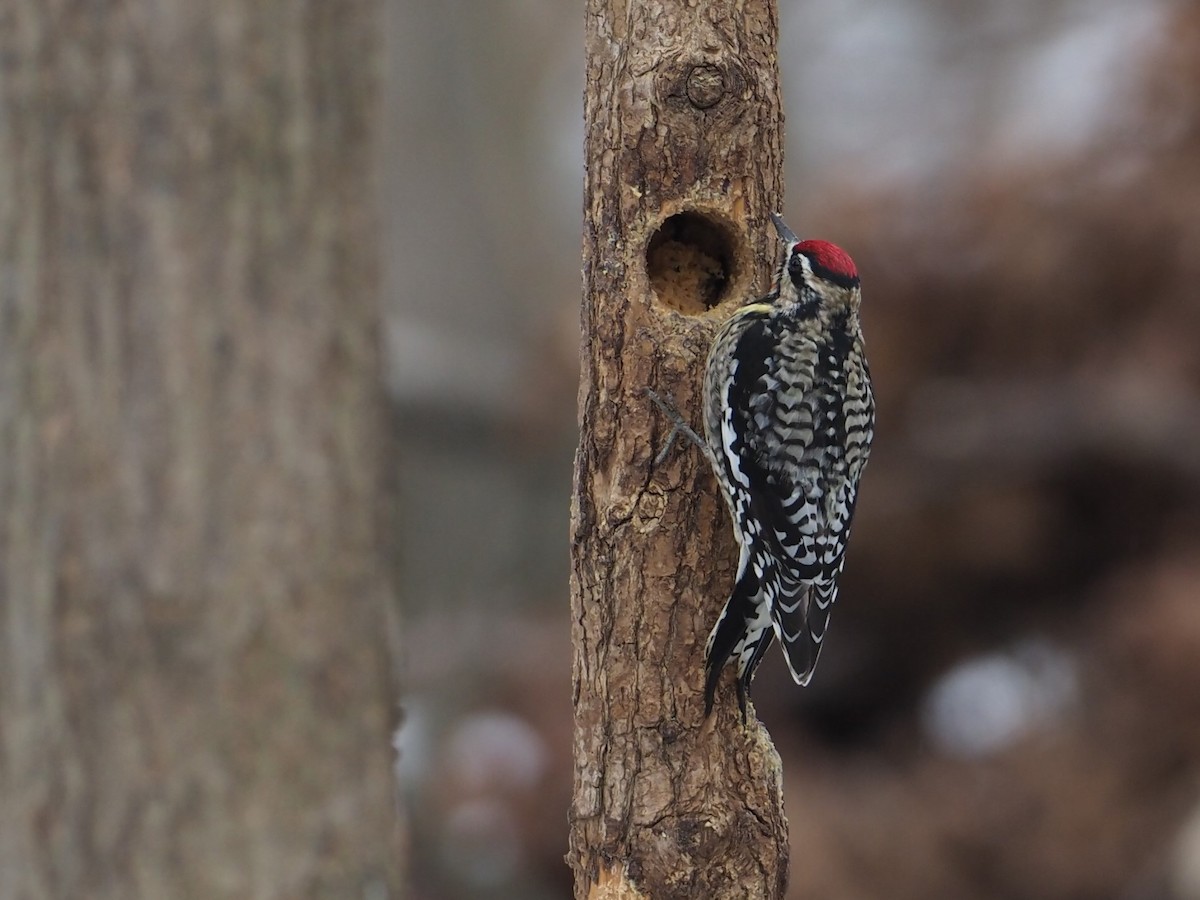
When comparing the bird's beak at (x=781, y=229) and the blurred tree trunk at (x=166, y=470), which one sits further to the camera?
the bird's beak at (x=781, y=229)

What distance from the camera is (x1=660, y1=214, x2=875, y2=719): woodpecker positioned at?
3596mm

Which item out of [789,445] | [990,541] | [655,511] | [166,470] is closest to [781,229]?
[789,445]

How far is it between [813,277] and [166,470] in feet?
7.11

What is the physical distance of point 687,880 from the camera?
11.6 feet

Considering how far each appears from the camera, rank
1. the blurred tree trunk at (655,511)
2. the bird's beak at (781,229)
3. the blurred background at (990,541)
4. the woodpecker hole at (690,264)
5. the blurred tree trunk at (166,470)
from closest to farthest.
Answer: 1. the blurred tree trunk at (166,470)
2. the blurred tree trunk at (655,511)
3. the bird's beak at (781,229)
4. the woodpecker hole at (690,264)
5. the blurred background at (990,541)

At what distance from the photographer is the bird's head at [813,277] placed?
12.4ft

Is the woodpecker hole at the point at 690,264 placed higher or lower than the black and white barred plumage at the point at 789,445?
higher

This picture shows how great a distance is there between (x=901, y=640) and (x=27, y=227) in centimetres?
699

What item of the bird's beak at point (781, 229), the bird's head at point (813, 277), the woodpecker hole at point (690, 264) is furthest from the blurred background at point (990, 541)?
the bird's beak at point (781, 229)

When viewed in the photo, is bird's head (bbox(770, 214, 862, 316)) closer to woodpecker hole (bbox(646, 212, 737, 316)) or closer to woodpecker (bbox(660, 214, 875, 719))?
woodpecker (bbox(660, 214, 875, 719))

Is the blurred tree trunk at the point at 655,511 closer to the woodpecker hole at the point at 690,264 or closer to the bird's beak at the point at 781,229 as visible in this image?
the bird's beak at the point at 781,229

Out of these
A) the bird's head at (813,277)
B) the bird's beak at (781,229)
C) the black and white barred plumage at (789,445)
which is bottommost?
the black and white barred plumage at (789,445)

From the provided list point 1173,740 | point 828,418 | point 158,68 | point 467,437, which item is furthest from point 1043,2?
point 158,68

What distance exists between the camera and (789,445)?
3.96 m
